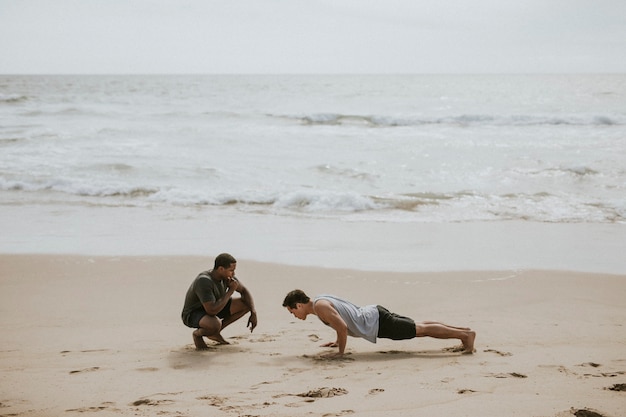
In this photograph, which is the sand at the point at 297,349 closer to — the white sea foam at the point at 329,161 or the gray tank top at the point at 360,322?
the gray tank top at the point at 360,322

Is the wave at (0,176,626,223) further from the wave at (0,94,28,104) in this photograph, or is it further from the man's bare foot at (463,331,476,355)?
the wave at (0,94,28,104)

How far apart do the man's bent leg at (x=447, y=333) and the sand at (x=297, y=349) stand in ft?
0.45

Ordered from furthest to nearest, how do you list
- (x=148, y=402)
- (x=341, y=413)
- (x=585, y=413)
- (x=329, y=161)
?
(x=329, y=161) < (x=148, y=402) < (x=341, y=413) < (x=585, y=413)

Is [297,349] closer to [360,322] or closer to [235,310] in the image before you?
[360,322]

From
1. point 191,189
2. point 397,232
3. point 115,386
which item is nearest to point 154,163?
point 191,189

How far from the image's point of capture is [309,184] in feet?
53.1

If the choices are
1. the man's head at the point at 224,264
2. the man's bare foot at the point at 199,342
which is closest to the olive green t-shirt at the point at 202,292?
the man's head at the point at 224,264

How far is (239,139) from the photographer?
2469cm

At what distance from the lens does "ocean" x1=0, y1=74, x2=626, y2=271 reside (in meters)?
9.98

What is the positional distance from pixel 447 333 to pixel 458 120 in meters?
29.9

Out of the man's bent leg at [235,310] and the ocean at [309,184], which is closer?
the man's bent leg at [235,310]

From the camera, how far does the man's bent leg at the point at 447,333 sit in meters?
5.36

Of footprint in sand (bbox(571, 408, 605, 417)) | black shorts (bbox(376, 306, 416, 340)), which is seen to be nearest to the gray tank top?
black shorts (bbox(376, 306, 416, 340))

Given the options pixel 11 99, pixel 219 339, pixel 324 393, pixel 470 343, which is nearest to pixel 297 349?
pixel 219 339
